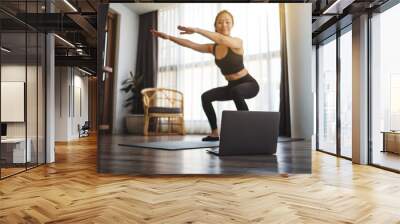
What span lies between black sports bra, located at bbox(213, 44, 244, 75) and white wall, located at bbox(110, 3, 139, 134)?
35.8 inches

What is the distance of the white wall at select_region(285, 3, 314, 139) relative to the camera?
382 centimetres

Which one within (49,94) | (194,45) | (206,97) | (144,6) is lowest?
(206,97)

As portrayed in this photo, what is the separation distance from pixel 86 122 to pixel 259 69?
1039cm

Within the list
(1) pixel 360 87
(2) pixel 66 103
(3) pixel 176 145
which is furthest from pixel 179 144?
(2) pixel 66 103

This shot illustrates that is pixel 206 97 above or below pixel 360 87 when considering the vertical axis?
below

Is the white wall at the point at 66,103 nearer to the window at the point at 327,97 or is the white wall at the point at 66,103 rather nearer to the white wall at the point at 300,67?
the window at the point at 327,97

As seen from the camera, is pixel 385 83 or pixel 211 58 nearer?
pixel 211 58

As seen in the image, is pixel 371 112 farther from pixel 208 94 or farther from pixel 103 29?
pixel 103 29

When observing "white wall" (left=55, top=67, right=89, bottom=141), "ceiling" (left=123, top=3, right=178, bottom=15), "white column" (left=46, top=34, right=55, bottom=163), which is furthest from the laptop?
"white wall" (left=55, top=67, right=89, bottom=141)

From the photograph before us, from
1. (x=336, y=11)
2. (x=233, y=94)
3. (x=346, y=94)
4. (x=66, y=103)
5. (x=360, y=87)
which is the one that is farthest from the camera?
(x=66, y=103)

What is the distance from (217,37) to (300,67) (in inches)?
37.9

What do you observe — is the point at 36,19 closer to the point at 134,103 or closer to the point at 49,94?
the point at 49,94

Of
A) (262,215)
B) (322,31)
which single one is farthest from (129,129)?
(322,31)

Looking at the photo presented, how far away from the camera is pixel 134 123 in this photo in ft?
12.5
